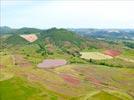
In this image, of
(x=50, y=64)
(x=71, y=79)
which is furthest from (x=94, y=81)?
(x=50, y=64)

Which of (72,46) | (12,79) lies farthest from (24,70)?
(72,46)

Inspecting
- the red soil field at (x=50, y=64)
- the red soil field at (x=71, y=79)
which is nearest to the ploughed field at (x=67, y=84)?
the red soil field at (x=71, y=79)

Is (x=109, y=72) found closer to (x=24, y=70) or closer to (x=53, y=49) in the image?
(x=24, y=70)

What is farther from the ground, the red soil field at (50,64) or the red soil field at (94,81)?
the red soil field at (94,81)

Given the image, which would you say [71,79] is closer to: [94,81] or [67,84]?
[94,81]

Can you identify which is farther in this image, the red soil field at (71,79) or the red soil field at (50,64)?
the red soil field at (50,64)

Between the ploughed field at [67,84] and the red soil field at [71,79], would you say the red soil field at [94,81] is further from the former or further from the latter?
the red soil field at [71,79]

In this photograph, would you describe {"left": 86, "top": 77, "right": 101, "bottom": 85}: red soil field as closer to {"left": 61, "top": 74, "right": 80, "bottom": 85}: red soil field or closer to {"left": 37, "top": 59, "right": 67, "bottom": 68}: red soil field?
{"left": 61, "top": 74, "right": 80, "bottom": 85}: red soil field

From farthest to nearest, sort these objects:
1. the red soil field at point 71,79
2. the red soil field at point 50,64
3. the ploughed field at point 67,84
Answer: the red soil field at point 50,64
the red soil field at point 71,79
the ploughed field at point 67,84
